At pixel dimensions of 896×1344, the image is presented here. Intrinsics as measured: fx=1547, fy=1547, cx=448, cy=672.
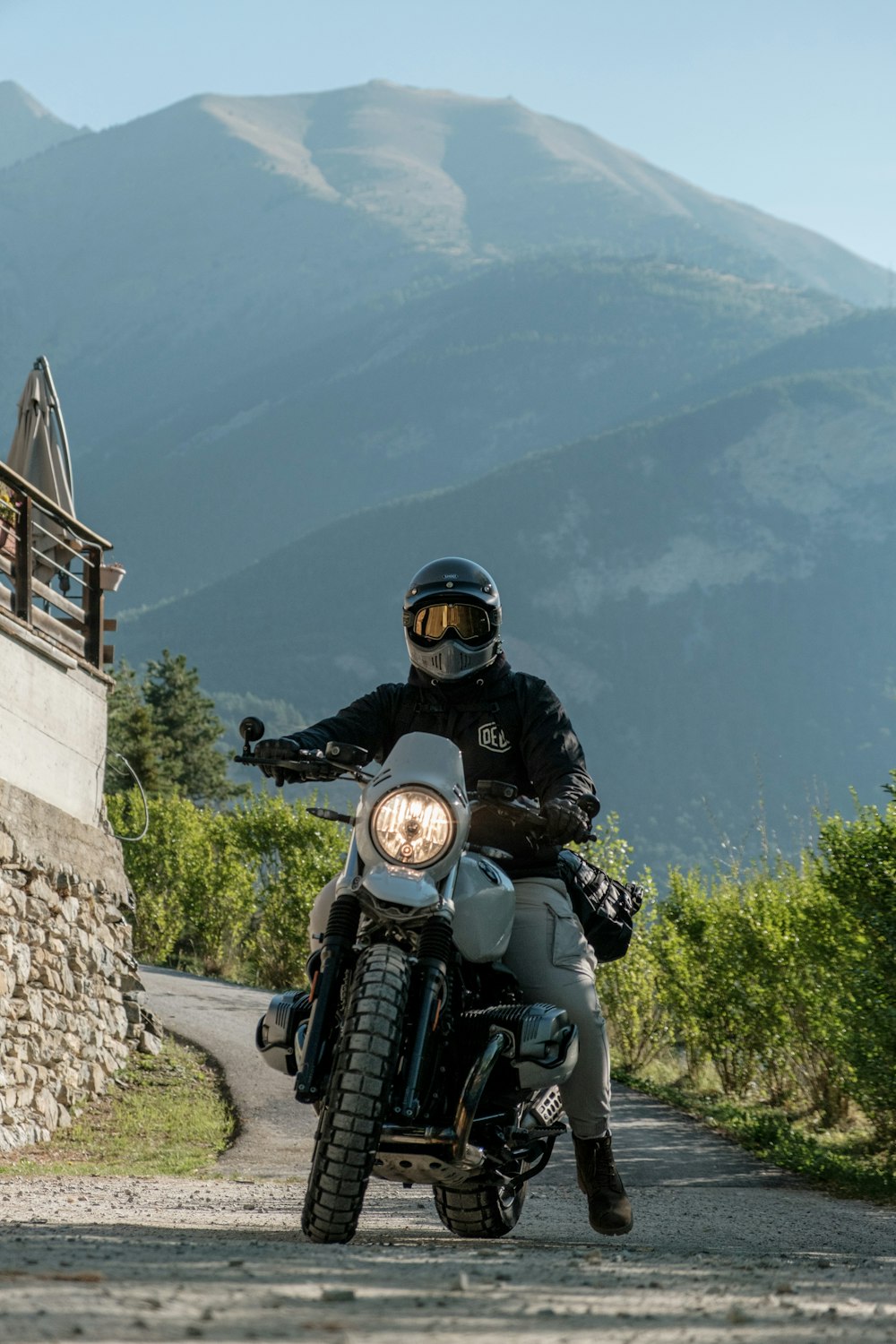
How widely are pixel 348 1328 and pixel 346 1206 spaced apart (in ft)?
5.29

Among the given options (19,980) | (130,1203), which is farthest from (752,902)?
(130,1203)

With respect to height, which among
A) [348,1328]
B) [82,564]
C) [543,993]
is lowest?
[348,1328]

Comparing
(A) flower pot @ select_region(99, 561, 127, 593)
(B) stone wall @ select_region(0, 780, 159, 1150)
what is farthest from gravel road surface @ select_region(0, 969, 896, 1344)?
(A) flower pot @ select_region(99, 561, 127, 593)

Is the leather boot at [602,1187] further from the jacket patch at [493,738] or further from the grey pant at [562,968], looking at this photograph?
the jacket patch at [493,738]

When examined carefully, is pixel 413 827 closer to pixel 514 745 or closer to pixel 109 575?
pixel 514 745

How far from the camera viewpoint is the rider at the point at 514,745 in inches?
208

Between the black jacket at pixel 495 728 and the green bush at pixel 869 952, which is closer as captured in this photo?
the black jacket at pixel 495 728

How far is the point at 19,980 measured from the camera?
42.0 ft

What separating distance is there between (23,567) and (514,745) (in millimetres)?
8959

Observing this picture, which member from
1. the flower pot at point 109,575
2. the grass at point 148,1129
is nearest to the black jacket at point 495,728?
the grass at point 148,1129

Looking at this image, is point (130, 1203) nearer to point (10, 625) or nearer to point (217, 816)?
point (10, 625)

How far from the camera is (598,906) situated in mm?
5652

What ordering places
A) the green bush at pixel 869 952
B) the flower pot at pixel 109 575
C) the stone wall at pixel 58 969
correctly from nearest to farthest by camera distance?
the green bush at pixel 869 952, the stone wall at pixel 58 969, the flower pot at pixel 109 575

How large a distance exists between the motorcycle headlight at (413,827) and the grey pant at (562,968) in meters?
0.37
